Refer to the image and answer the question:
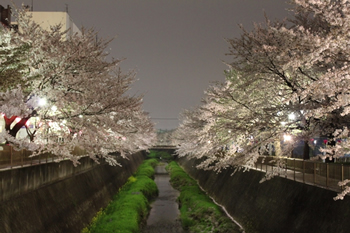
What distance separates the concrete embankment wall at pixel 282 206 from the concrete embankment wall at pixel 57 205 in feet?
26.8

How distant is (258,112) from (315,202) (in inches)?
178

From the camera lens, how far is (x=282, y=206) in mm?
14633

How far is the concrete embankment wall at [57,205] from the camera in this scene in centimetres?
1174

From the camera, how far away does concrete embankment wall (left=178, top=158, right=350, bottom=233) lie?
10906mm

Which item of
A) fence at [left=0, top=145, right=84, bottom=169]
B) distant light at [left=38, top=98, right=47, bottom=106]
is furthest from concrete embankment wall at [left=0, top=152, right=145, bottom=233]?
distant light at [left=38, top=98, right=47, bottom=106]

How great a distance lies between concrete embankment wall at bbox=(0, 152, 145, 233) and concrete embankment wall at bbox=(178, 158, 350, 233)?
26.8 ft

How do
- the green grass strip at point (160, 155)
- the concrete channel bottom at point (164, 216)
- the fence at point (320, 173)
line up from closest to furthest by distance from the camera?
the fence at point (320, 173)
the concrete channel bottom at point (164, 216)
the green grass strip at point (160, 155)

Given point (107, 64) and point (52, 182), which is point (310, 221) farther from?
point (107, 64)

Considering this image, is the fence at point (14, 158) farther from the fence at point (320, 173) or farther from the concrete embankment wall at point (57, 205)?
the fence at point (320, 173)

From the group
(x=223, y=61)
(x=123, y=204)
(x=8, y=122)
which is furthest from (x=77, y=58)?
(x=123, y=204)

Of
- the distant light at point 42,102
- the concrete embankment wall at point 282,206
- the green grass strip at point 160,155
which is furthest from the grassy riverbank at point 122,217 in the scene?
the green grass strip at point 160,155

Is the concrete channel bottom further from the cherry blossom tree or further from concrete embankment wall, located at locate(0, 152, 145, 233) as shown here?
the cherry blossom tree

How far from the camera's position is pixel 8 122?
1809 cm

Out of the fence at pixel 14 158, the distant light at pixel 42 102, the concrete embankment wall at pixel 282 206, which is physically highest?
the distant light at pixel 42 102
